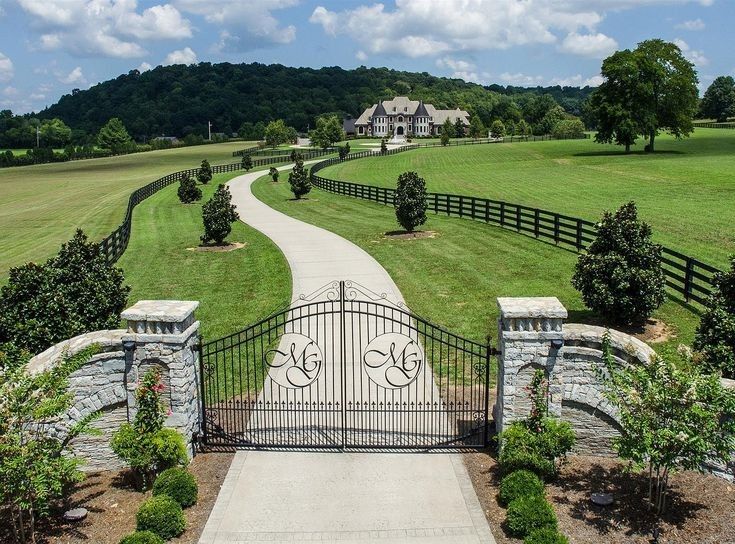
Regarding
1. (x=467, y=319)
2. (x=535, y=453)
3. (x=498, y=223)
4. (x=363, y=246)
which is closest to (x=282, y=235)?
(x=363, y=246)

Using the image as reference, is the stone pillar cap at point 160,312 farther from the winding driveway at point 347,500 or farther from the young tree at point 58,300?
the young tree at point 58,300

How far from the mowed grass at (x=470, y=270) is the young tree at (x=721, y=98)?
129m

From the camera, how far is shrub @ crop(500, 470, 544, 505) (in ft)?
28.2

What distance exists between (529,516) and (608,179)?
46.6 meters

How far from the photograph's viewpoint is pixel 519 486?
8.66m

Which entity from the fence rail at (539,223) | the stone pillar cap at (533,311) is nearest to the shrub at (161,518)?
the stone pillar cap at (533,311)

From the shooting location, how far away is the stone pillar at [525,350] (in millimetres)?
9508

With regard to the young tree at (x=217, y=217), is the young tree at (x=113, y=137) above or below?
above

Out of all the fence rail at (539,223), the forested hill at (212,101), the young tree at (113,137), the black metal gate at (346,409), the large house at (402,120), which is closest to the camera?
the black metal gate at (346,409)

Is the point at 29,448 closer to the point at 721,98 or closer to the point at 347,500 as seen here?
the point at 347,500

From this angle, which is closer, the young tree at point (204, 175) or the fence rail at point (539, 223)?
the fence rail at point (539, 223)

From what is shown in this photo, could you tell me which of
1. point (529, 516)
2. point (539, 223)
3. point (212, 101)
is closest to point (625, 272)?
point (529, 516)

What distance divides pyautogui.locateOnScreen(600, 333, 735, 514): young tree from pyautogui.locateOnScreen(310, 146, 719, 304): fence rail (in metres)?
4.66

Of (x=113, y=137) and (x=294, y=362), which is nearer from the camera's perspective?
(x=294, y=362)
